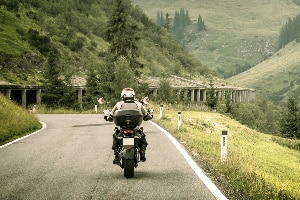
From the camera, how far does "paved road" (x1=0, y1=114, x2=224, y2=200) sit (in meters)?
6.90

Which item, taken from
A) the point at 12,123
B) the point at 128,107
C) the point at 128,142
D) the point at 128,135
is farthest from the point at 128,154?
the point at 12,123

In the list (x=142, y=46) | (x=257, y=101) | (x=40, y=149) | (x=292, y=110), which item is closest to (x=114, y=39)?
(x=292, y=110)

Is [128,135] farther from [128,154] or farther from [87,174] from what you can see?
[87,174]

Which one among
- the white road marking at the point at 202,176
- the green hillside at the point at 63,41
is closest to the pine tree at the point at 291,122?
the green hillside at the point at 63,41

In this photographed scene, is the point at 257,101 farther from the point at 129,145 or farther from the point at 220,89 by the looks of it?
the point at 129,145

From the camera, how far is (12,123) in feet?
53.4

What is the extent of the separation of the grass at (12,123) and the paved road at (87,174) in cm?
155

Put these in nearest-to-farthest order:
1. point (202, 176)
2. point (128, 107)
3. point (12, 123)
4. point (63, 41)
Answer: point (128, 107)
point (202, 176)
point (12, 123)
point (63, 41)

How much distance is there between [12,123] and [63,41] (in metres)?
68.2

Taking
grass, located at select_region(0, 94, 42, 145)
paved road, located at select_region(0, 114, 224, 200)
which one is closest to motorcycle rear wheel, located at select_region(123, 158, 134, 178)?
paved road, located at select_region(0, 114, 224, 200)

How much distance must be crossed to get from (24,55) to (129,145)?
5934 centimetres

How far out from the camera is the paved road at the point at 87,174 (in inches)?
272

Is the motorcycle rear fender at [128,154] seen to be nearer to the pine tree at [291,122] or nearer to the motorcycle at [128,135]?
the motorcycle at [128,135]

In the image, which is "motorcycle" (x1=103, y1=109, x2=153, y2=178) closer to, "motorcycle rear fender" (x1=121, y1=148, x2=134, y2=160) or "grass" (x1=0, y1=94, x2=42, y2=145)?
"motorcycle rear fender" (x1=121, y1=148, x2=134, y2=160)
